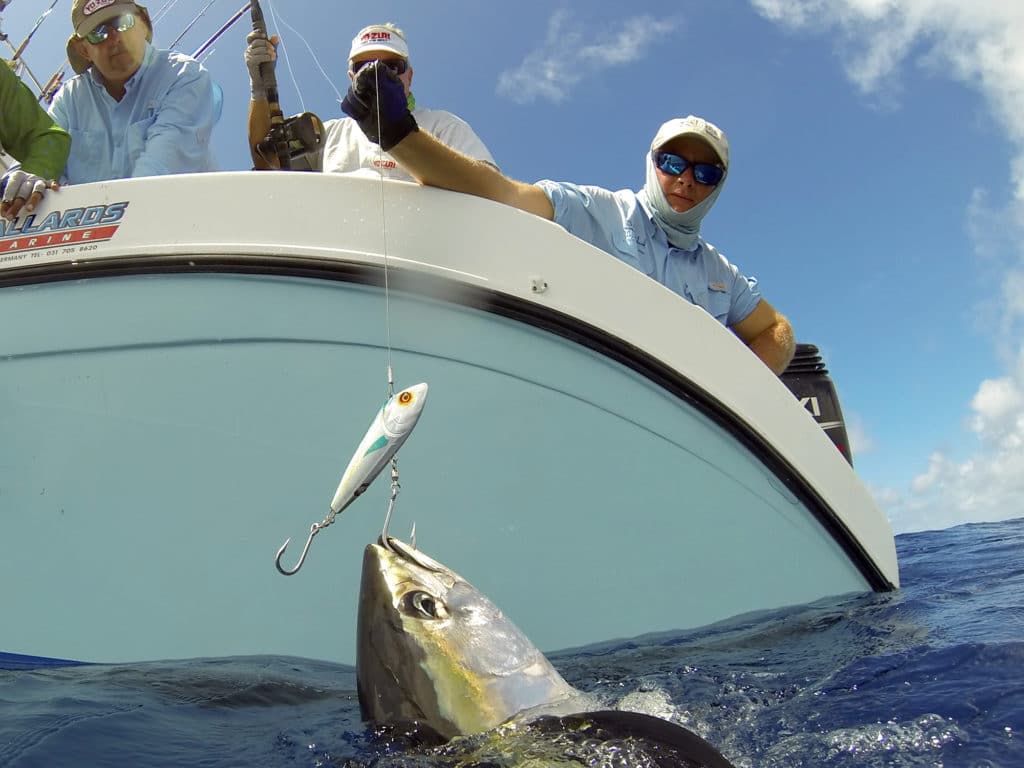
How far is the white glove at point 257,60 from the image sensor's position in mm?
3510

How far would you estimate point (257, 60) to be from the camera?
3520 millimetres

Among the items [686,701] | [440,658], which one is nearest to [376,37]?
[440,658]

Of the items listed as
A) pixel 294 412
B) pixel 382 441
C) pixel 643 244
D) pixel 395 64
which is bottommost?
pixel 382 441

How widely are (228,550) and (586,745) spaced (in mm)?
1323

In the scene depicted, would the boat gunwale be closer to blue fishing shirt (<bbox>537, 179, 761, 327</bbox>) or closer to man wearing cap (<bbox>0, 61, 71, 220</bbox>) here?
blue fishing shirt (<bbox>537, 179, 761, 327</bbox>)

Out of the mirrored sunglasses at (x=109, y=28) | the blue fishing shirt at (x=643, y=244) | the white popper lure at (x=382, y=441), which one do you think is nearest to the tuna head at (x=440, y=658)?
the white popper lure at (x=382, y=441)

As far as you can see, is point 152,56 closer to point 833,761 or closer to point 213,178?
point 213,178

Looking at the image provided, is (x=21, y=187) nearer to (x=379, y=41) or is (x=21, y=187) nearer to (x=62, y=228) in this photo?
Answer: (x=62, y=228)

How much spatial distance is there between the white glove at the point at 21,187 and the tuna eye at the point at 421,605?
1.70 metres

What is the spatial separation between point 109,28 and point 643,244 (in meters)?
2.30

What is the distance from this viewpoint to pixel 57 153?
9.34 ft

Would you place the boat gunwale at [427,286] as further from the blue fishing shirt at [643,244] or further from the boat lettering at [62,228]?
the blue fishing shirt at [643,244]

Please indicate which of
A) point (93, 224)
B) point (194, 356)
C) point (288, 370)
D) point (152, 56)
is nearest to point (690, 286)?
point (288, 370)

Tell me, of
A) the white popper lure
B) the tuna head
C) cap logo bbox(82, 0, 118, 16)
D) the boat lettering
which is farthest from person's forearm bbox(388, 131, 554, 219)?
cap logo bbox(82, 0, 118, 16)
